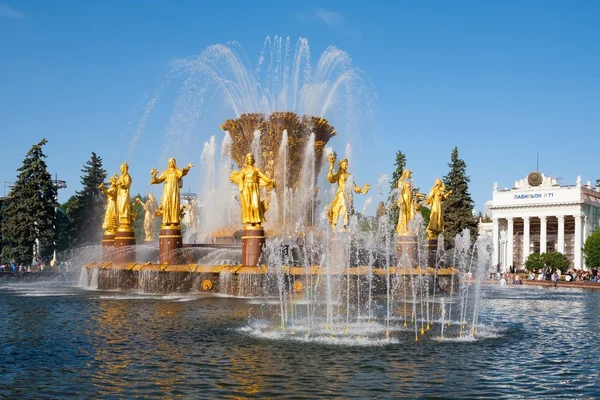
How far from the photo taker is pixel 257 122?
85.6 ft

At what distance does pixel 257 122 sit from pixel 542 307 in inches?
496

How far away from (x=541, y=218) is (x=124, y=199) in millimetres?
80042

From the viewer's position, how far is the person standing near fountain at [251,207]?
20328mm

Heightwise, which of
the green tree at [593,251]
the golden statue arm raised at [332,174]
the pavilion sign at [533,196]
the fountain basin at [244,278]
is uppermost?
the pavilion sign at [533,196]

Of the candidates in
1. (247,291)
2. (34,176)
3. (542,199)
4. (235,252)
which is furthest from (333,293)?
(542,199)

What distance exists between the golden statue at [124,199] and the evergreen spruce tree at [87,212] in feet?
108

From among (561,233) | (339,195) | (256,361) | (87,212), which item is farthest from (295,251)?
(561,233)

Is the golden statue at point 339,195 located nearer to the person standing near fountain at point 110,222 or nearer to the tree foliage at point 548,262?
the person standing near fountain at point 110,222

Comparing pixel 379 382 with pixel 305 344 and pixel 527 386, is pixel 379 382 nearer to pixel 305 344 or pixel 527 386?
pixel 527 386

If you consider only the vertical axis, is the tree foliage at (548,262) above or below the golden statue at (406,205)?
below

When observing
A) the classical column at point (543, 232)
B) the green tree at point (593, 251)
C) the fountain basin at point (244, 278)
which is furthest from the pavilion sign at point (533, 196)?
the fountain basin at point (244, 278)

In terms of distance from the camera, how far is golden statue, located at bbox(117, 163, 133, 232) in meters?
25.5

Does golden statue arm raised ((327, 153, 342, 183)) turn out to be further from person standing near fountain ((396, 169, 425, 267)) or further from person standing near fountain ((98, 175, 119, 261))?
person standing near fountain ((98, 175, 119, 261))

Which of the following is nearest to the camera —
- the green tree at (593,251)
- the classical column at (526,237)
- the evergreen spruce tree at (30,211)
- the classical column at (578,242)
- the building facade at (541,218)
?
the evergreen spruce tree at (30,211)
